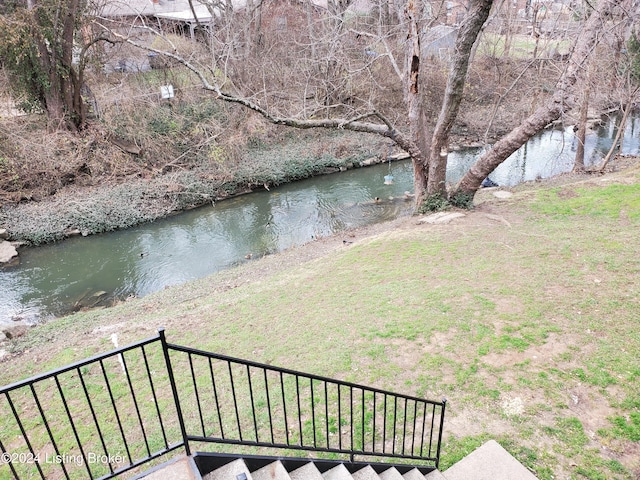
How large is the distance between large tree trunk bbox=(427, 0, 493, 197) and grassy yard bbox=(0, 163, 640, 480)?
139 cm

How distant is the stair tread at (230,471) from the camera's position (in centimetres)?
269

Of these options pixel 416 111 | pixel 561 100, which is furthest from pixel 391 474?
pixel 416 111

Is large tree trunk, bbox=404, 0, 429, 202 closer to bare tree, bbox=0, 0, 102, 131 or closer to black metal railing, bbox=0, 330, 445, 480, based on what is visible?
black metal railing, bbox=0, 330, 445, 480

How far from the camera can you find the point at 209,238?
1395 centimetres

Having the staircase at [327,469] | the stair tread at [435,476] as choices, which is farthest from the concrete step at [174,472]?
the stair tread at [435,476]

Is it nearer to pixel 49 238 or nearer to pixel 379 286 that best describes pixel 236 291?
pixel 379 286

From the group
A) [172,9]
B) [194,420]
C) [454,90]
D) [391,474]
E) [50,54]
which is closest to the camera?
[391,474]

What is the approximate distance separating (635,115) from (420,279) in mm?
23863

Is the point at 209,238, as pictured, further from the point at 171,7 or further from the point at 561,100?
the point at 171,7

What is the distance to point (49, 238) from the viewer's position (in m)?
Answer: 13.8

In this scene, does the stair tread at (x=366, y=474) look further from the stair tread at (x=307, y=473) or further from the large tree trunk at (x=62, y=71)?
the large tree trunk at (x=62, y=71)

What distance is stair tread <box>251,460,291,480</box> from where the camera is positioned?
9.39ft

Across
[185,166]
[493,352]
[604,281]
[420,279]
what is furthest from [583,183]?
[185,166]

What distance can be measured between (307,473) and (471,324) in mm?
3746
